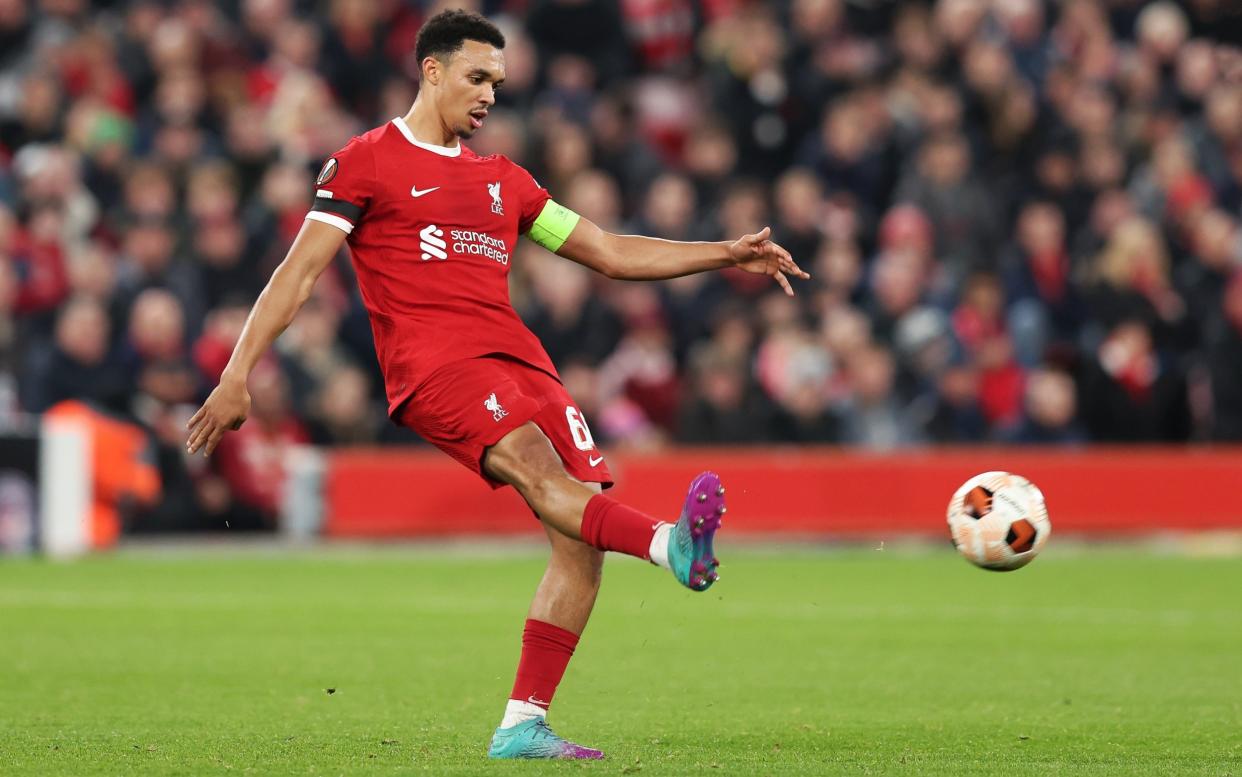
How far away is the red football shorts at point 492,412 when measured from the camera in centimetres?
641

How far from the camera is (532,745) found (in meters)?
6.44

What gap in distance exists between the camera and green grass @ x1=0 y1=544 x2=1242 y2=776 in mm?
6582

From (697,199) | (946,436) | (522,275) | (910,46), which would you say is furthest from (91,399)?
(910,46)

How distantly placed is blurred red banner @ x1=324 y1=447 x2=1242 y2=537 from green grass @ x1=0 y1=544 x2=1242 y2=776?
3.70 ft

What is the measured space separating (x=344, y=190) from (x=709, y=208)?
40.0 feet

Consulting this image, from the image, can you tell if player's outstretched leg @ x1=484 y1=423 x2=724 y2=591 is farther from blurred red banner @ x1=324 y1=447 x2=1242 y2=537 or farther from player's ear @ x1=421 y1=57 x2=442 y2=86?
blurred red banner @ x1=324 y1=447 x2=1242 y2=537

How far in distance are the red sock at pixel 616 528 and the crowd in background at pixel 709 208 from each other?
1051cm

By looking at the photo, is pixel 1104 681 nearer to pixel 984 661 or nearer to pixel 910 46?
pixel 984 661

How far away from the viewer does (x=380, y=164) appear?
21.5ft

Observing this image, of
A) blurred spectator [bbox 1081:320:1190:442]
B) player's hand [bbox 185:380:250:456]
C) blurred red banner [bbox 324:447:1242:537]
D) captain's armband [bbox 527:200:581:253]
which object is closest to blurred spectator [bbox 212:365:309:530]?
blurred red banner [bbox 324:447:1242:537]

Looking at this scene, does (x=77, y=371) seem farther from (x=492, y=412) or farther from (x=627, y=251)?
(x=492, y=412)

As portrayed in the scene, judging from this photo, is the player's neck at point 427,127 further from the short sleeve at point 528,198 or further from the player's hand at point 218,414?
the player's hand at point 218,414

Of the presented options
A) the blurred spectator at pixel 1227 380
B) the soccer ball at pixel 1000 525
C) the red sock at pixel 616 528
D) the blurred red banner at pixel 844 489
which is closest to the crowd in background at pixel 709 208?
the blurred spectator at pixel 1227 380

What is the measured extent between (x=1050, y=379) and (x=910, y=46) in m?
4.09
